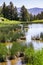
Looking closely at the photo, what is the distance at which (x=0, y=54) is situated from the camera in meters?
6.95

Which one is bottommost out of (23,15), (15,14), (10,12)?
(23,15)

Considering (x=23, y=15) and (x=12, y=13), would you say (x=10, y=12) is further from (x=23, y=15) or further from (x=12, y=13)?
(x=23, y=15)

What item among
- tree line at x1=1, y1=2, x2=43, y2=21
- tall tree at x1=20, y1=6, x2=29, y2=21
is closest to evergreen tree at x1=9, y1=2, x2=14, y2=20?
tree line at x1=1, y1=2, x2=43, y2=21

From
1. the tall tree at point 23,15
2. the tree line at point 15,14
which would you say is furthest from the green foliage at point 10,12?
the tall tree at point 23,15

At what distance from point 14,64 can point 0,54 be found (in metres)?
0.44

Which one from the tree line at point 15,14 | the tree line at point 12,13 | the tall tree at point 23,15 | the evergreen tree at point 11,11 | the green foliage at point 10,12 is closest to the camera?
the evergreen tree at point 11,11

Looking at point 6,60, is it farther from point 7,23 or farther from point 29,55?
point 7,23

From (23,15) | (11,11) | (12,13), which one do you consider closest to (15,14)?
(12,13)

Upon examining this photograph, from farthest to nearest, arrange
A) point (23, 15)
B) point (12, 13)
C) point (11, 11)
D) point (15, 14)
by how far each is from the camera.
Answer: point (23, 15)
point (11, 11)
point (12, 13)
point (15, 14)

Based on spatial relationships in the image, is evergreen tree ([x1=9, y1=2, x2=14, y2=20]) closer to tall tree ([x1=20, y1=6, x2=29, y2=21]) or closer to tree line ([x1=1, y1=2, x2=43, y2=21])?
tree line ([x1=1, y1=2, x2=43, y2=21])

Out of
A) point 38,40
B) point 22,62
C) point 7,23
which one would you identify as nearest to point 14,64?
point 22,62

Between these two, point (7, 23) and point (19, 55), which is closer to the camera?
point (19, 55)

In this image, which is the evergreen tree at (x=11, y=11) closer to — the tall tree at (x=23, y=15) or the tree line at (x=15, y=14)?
the tree line at (x=15, y=14)

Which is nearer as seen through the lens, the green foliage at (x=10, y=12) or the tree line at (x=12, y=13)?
the green foliage at (x=10, y=12)
